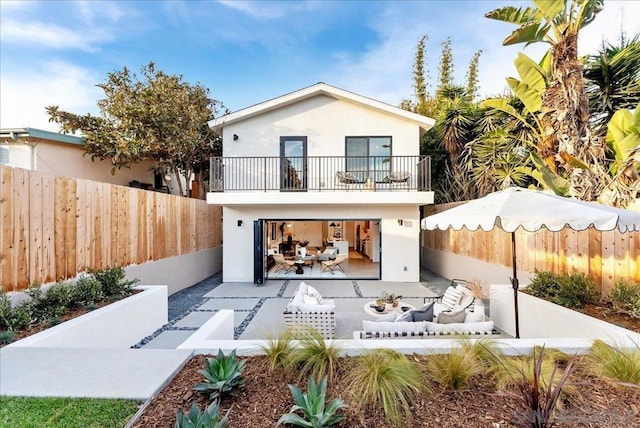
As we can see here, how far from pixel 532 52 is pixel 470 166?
541 cm

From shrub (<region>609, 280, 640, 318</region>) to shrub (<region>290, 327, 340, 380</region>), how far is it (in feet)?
15.7

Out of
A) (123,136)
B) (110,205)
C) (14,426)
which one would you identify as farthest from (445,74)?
(14,426)

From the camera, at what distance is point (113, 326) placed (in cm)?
519

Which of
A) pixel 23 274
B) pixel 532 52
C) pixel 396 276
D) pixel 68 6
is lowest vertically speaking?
pixel 396 276

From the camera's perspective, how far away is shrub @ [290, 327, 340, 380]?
9.88ft

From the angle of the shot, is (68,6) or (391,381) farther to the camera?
(68,6)

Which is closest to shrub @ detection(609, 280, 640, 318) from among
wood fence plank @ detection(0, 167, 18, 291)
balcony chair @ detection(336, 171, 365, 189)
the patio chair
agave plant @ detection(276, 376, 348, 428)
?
agave plant @ detection(276, 376, 348, 428)

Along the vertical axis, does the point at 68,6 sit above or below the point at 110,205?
above

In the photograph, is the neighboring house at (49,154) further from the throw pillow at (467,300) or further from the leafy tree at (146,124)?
the throw pillow at (467,300)

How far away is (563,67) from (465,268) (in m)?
6.85

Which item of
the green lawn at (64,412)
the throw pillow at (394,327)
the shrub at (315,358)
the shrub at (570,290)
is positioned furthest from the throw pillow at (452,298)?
the green lawn at (64,412)

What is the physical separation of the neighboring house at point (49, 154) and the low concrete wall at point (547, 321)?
48.5 ft

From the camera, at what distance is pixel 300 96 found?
11836mm

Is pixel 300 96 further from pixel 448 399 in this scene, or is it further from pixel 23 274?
pixel 448 399
